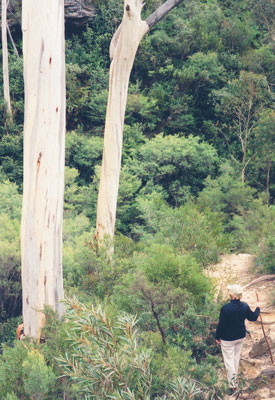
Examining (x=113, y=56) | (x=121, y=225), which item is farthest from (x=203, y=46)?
(x=113, y=56)

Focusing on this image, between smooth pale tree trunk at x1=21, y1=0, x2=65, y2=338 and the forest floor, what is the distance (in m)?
2.04

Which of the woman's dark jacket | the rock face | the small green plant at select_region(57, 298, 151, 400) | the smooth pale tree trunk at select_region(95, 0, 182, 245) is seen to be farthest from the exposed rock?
the rock face

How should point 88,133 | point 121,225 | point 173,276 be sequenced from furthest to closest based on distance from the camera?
point 88,133 < point 121,225 < point 173,276

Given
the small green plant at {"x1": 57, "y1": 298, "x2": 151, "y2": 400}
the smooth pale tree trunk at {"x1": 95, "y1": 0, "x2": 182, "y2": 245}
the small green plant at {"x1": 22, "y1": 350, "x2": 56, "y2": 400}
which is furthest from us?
the smooth pale tree trunk at {"x1": 95, "y1": 0, "x2": 182, "y2": 245}

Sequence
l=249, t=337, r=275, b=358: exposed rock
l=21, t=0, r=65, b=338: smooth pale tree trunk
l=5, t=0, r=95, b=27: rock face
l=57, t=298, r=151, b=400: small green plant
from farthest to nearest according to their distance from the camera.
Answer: l=5, t=0, r=95, b=27: rock face → l=21, t=0, r=65, b=338: smooth pale tree trunk → l=249, t=337, r=275, b=358: exposed rock → l=57, t=298, r=151, b=400: small green plant

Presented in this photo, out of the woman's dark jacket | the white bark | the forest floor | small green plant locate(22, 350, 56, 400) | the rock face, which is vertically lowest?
the forest floor

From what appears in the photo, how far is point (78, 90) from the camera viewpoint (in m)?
18.8

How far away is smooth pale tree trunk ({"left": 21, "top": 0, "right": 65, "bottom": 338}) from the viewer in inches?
259

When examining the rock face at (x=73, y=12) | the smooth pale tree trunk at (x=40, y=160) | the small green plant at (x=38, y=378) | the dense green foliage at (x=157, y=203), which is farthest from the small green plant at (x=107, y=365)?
the rock face at (x=73, y=12)

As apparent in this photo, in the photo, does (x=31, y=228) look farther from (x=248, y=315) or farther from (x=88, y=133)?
(x=88, y=133)

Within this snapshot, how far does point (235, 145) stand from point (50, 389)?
14549 mm

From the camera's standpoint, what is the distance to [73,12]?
20.2m

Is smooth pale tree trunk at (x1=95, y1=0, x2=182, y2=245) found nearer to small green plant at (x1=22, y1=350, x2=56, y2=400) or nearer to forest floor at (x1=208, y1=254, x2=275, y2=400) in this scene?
forest floor at (x1=208, y1=254, x2=275, y2=400)

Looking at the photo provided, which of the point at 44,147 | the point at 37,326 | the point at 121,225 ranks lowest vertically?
the point at 121,225
